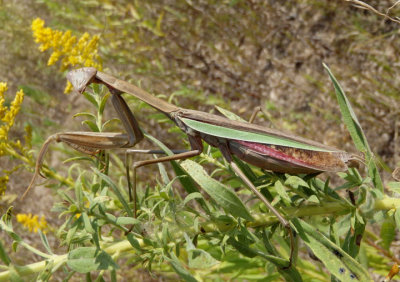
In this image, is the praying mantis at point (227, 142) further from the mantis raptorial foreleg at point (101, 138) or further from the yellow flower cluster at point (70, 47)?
the yellow flower cluster at point (70, 47)

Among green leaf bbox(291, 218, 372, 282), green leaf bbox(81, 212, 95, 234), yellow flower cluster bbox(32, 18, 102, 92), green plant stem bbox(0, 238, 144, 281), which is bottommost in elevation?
green plant stem bbox(0, 238, 144, 281)

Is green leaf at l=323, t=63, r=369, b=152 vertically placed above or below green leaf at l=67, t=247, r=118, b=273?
above

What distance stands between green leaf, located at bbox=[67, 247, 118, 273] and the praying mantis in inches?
9.8

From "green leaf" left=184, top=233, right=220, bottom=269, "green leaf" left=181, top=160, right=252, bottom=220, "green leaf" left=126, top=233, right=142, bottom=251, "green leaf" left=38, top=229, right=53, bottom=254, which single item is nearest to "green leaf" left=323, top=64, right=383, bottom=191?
"green leaf" left=181, top=160, right=252, bottom=220

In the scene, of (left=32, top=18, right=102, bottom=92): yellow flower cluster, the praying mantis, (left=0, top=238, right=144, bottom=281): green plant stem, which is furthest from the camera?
(left=32, top=18, right=102, bottom=92): yellow flower cluster

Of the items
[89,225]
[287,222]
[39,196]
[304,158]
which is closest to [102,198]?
[89,225]

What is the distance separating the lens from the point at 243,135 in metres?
1.71

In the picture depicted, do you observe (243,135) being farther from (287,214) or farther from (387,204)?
(387,204)

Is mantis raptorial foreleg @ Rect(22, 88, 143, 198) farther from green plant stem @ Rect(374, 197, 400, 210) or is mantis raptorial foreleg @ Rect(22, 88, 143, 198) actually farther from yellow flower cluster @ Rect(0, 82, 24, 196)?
green plant stem @ Rect(374, 197, 400, 210)

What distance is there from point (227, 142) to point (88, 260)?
0.77 metres

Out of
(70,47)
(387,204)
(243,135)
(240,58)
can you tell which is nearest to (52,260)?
(243,135)

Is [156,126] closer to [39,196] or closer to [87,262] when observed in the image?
[39,196]

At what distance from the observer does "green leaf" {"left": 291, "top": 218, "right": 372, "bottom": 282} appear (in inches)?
54.6

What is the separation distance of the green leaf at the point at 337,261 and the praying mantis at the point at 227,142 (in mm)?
100
